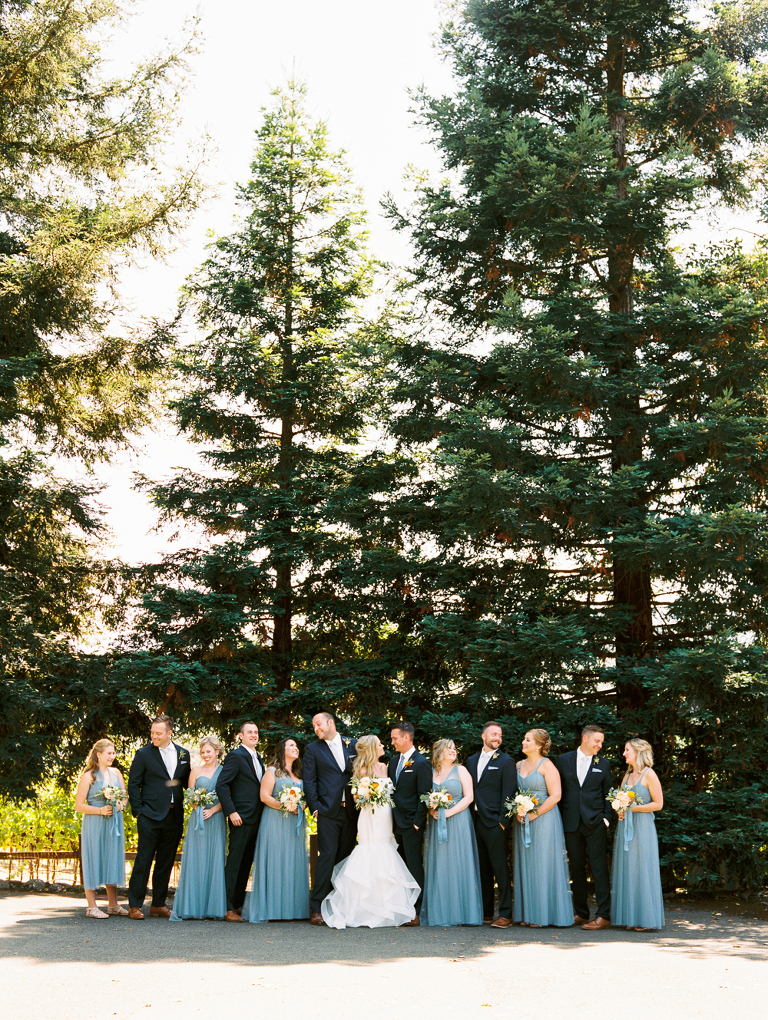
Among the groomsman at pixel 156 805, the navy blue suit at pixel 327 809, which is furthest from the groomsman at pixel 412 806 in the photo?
the groomsman at pixel 156 805

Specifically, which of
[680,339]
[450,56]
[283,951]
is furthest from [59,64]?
[283,951]

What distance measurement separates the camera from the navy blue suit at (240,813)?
9.30 m

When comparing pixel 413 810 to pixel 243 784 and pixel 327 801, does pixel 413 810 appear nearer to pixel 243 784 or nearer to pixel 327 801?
pixel 327 801

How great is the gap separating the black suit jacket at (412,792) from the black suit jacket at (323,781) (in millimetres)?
556

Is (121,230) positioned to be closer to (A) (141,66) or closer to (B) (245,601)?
(A) (141,66)

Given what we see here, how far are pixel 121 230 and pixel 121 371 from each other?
88.9 inches

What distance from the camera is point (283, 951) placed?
727 centimetres

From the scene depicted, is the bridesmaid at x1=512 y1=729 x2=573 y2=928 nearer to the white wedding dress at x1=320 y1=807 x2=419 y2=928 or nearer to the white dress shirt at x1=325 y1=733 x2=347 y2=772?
the white wedding dress at x1=320 y1=807 x2=419 y2=928

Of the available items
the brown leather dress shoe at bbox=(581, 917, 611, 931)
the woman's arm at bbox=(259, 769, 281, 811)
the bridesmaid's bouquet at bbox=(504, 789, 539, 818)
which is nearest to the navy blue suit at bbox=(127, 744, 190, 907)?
the woman's arm at bbox=(259, 769, 281, 811)

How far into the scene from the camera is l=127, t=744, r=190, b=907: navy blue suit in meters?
9.34

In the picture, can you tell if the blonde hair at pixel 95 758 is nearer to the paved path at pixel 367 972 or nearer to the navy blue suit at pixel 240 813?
the navy blue suit at pixel 240 813

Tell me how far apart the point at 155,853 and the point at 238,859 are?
89 centimetres

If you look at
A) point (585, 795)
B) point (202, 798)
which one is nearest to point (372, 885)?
point (202, 798)

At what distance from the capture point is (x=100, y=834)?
940 cm
